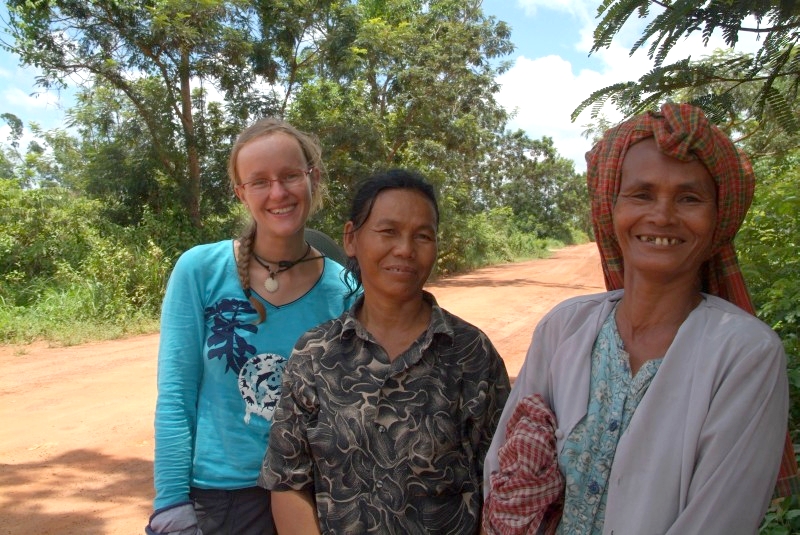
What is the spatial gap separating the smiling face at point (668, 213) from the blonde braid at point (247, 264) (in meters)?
1.08

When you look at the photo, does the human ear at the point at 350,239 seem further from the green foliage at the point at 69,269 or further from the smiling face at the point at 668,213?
the green foliage at the point at 69,269

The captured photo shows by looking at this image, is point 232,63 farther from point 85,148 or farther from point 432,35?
point 432,35

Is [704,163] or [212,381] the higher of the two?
[704,163]

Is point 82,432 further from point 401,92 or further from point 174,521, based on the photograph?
point 401,92

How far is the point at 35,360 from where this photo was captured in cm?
811

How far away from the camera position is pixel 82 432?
580cm

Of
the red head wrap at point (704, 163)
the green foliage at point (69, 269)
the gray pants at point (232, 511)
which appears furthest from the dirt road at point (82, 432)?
the red head wrap at point (704, 163)

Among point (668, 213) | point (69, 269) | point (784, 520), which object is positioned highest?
point (668, 213)

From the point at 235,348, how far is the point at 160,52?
39.2 ft

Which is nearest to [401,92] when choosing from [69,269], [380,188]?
[69,269]

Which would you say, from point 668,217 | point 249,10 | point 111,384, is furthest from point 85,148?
point 668,217

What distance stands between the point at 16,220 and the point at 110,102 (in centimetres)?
333

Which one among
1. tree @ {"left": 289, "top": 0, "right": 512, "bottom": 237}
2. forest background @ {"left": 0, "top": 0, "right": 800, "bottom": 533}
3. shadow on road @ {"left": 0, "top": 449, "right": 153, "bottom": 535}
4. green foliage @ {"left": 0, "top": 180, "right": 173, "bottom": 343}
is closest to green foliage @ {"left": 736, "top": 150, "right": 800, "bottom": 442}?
forest background @ {"left": 0, "top": 0, "right": 800, "bottom": 533}

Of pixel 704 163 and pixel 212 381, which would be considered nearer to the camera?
pixel 704 163
